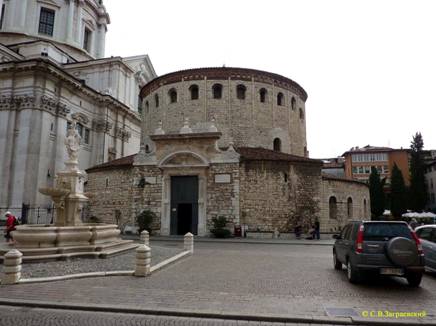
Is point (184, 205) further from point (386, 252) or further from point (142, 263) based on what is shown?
point (386, 252)

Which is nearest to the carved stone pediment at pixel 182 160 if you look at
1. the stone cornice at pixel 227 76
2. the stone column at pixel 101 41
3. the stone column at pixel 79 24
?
the stone cornice at pixel 227 76

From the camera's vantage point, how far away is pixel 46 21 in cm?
4491

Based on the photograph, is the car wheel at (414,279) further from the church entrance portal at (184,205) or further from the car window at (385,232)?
the church entrance portal at (184,205)

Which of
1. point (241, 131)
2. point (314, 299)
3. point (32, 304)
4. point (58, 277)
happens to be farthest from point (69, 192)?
point (241, 131)

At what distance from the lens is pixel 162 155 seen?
25125 millimetres

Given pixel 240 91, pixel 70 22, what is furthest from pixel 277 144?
pixel 70 22

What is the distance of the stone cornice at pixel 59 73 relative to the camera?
31203 millimetres

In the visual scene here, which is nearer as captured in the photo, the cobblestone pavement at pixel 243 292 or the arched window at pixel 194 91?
the cobblestone pavement at pixel 243 292

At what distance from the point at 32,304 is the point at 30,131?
28.4 m

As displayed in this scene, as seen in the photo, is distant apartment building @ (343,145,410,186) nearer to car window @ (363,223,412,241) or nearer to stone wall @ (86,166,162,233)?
stone wall @ (86,166,162,233)

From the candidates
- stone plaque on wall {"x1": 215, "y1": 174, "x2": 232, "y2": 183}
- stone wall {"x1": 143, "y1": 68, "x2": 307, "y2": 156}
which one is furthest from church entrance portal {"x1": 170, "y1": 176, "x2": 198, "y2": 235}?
stone wall {"x1": 143, "y1": 68, "x2": 307, "y2": 156}

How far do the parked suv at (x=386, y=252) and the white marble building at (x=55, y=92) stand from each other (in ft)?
96.3

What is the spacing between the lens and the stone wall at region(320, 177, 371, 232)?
25.9 metres

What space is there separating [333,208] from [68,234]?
832 inches
